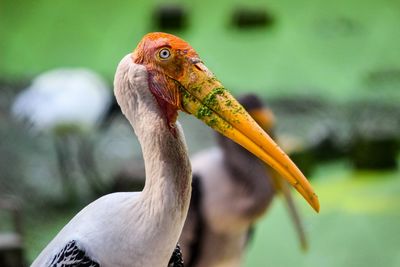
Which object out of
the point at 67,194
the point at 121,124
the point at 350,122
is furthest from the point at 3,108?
the point at 350,122

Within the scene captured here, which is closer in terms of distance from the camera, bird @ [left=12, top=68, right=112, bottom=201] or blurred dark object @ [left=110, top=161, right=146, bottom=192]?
blurred dark object @ [left=110, top=161, right=146, bottom=192]

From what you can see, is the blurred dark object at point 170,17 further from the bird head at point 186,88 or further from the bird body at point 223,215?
the bird head at point 186,88

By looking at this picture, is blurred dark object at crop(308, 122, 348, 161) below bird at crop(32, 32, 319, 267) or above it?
above

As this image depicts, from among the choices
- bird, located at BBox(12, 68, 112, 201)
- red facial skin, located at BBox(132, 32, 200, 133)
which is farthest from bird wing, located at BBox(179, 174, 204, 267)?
bird, located at BBox(12, 68, 112, 201)

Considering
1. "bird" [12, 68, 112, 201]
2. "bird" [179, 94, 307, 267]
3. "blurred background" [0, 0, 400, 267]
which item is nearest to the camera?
"bird" [179, 94, 307, 267]

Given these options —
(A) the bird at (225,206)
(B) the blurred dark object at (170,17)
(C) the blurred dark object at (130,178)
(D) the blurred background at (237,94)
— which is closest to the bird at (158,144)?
(A) the bird at (225,206)

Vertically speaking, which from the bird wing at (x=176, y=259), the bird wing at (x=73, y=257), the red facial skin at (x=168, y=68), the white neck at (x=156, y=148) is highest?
the red facial skin at (x=168, y=68)

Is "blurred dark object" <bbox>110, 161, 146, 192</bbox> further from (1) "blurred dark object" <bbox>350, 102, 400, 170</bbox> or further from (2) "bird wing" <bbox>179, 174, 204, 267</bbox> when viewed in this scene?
(2) "bird wing" <bbox>179, 174, 204, 267</bbox>

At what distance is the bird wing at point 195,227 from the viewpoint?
2.23m

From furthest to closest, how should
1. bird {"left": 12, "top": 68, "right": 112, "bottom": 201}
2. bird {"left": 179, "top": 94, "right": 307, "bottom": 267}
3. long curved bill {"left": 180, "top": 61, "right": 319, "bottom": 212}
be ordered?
bird {"left": 12, "top": 68, "right": 112, "bottom": 201} → bird {"left": 179, "top": 94, "right": 307, "bottom": 267} → long curved bill {"left": 180, "top": 61, "right": 319, "bottom": 212}

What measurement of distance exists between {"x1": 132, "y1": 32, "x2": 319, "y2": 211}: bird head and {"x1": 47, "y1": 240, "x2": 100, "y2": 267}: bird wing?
A: 176 mm

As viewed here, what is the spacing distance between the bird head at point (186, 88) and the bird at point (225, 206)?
1017 mm

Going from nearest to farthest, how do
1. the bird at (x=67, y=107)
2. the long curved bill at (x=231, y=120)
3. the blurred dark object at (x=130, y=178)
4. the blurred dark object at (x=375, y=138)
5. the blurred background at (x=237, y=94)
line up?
the long curved bill at (x=231, y=120) → the blurred dark object at (x=130, y=178) → the blurred background at (x=237, y=94) → the bird at (x=67, y=107) → the blurred dark object at (x=375, y=138)

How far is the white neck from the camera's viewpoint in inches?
47.1
